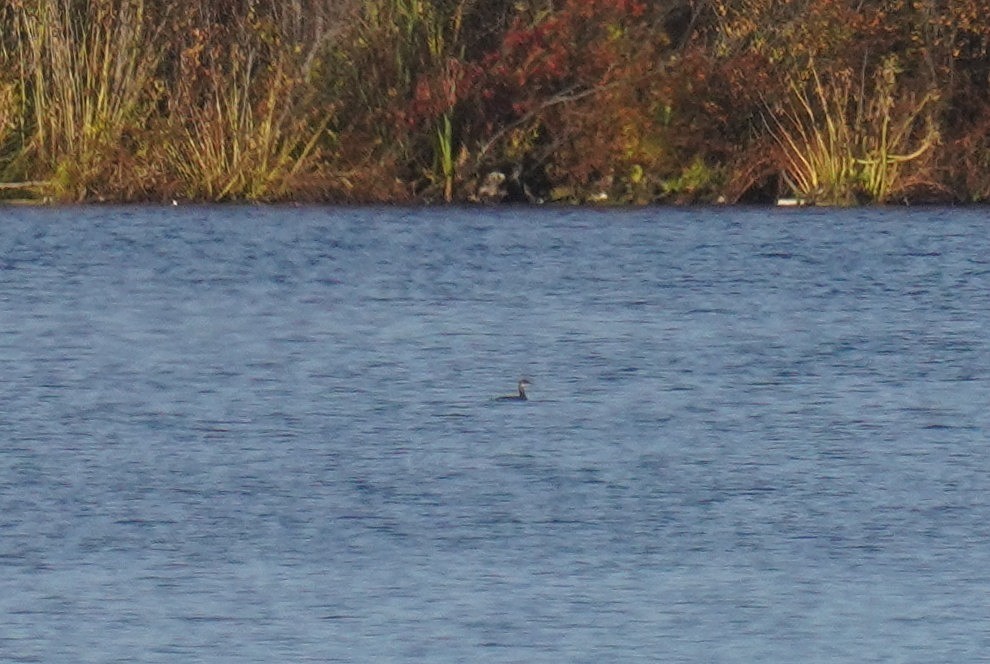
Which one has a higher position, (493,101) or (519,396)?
(493,101)

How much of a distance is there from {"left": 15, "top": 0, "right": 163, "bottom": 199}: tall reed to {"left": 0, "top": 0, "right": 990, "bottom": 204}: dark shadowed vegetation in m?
0.02

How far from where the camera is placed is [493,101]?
90.2 ft

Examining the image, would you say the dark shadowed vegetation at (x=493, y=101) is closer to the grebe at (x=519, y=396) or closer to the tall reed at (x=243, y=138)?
the tall reed at (x=243, y=138)

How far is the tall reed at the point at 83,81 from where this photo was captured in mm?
26188

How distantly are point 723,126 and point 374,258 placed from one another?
7.41m

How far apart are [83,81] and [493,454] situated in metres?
15.1

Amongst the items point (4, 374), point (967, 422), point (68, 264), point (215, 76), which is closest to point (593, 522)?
point (967, 422)

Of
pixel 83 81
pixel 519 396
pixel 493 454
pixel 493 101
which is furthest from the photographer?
pixel 493 101

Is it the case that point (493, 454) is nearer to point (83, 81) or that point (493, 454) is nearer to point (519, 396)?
point (519, 396)

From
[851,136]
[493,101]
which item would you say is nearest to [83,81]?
[493,101]

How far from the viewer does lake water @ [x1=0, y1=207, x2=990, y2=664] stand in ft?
29.4

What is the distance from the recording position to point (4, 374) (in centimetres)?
1472

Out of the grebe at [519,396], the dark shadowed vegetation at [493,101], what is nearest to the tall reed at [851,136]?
the dark shadowed vegetation at [493,101]

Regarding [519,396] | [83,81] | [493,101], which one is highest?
[83,81]
